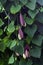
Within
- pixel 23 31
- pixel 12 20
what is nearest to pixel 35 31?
pixel 23 31

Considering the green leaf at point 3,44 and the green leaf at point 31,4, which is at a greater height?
the green leaf at point 31,4

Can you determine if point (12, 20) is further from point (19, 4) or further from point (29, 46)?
point (29, 46)

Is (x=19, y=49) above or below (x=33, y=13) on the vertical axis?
below

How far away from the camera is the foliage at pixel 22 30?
1.68 m

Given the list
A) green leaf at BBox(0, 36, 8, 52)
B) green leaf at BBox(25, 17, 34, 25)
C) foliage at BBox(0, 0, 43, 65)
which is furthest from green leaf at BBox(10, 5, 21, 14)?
green leaf at BBox(0, 36, 8, 52)

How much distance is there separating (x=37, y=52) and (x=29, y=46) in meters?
0.08

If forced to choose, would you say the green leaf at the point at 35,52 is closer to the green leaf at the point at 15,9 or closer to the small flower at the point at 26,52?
the small flower at the point at 26,52

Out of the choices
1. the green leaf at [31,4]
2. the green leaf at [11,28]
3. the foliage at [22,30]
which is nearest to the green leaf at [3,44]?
the foliage at [22,30]

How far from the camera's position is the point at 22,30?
5.68ft

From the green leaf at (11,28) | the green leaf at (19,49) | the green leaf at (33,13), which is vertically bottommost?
the green leaf at (19,49)

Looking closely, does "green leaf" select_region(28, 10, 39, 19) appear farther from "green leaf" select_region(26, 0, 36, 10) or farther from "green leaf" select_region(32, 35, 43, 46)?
"green leaf" select_region(32, 35, 43, 46)

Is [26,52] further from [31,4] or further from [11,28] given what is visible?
[31,4]

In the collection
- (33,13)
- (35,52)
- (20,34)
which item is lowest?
(35,52)

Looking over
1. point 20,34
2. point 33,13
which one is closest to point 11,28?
point 20,34
